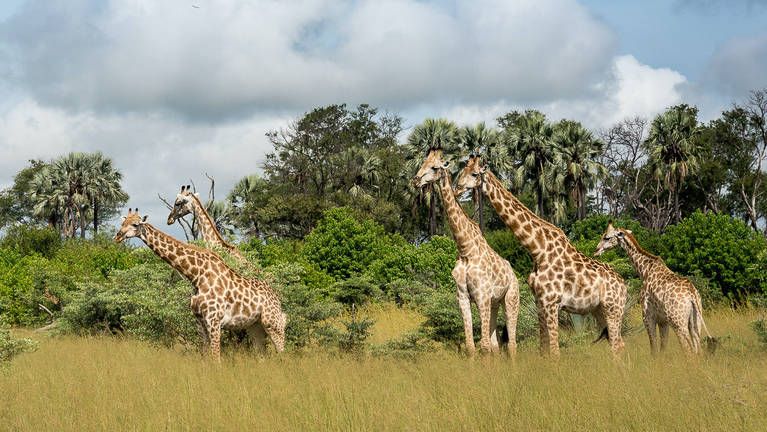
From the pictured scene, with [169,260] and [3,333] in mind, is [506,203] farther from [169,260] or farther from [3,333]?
[3,333]

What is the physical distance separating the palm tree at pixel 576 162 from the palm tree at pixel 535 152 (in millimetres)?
556

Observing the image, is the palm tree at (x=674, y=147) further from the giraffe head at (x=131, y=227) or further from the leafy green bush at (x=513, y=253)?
the giraffe head at (x=131, y=227)

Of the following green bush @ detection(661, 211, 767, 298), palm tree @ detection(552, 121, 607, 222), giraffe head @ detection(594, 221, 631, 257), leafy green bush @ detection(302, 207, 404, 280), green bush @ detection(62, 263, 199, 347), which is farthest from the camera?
palm tree @ detection(552, 121, 607, 222)

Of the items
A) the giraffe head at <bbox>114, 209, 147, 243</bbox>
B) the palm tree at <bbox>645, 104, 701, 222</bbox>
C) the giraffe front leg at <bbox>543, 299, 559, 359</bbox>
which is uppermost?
the palm tree at <bbox>645, 104, 701, 222</bbox>

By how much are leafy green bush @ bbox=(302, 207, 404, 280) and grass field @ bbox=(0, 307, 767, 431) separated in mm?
13875

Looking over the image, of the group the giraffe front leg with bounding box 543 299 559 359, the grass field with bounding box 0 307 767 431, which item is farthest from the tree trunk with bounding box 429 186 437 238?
the giraffe front leg with bounding box 543 299 559 359

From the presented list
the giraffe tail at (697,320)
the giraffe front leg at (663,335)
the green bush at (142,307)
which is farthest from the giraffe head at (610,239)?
the green bush at (142,307)

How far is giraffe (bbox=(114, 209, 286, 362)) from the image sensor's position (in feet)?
33.4

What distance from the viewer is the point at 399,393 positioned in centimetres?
808

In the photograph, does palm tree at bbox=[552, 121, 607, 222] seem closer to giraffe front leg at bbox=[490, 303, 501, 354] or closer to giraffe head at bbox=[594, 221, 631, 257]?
giraffe head at bbox=[594, 221, 631, 257]

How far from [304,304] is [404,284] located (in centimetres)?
666

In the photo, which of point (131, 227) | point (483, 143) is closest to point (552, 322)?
point (131, 227)

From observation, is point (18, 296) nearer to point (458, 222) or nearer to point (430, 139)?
point (458, 222)

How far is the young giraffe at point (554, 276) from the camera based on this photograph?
9.45 metres
